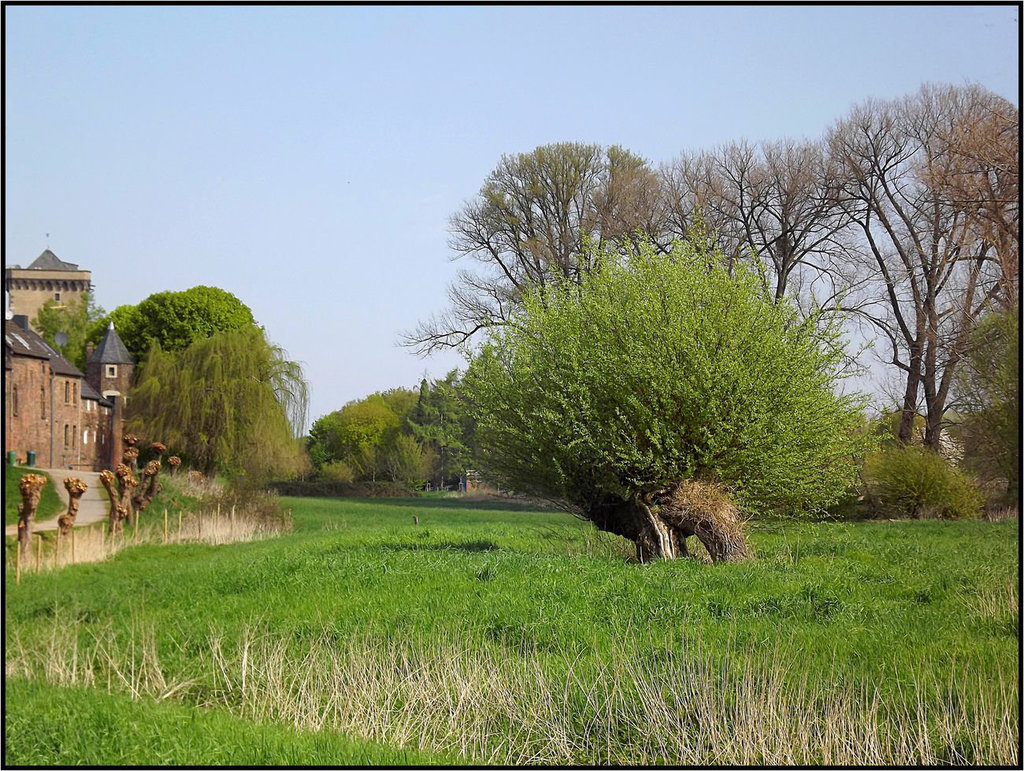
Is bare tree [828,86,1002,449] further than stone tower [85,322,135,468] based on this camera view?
No

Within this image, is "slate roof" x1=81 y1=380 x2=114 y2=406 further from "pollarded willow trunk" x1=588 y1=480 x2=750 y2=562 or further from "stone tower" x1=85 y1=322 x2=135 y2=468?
"pollarded willow trunk" x1=588 y1=480 x2=750 y2=562

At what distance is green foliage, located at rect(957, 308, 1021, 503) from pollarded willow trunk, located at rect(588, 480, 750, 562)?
8831mm

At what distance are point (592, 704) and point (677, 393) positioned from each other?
9167 mm

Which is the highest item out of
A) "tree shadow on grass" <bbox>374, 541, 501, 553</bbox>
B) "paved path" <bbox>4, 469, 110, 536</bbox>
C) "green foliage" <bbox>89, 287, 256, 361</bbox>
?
"green foliage" <bbox>89, 287, 256, 361</bbox>

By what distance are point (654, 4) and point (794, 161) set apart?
2718 centimetres

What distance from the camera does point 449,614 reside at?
11.5 meters

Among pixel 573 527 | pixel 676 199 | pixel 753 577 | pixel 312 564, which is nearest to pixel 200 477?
pixel 573 527

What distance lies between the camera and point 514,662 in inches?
368

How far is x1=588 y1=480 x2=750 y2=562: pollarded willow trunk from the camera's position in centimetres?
1684

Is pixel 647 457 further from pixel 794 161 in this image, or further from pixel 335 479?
pixel 335 479

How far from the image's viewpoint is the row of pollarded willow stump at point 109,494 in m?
17.1

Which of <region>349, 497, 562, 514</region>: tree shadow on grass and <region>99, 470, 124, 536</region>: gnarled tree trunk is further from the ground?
<region>99, 470, 124, 536</region>: gnarled tree trunk

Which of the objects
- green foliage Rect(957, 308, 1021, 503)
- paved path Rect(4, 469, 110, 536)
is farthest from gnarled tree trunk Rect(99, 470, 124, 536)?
Result: green foliage Rect(957, 308, 1021, 503)

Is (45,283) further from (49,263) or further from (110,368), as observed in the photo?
(110,368)
